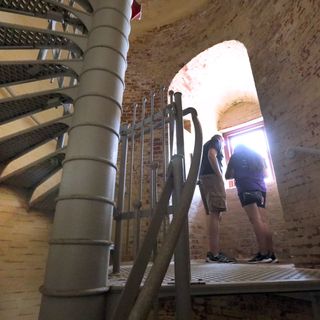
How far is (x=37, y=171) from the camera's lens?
2201 millimetres

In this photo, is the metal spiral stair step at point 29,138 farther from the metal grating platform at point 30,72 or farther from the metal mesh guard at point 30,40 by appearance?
the metal mesh guard at point 30,40

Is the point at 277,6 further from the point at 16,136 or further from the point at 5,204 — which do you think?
the point at 5,204

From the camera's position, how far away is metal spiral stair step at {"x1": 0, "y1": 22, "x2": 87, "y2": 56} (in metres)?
1.72

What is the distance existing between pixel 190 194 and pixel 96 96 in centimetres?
80

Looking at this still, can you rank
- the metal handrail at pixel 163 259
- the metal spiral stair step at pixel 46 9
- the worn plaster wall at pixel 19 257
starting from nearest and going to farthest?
the metal handrail at pixel 163 259 < the metal spiral stair step at pixel 46 9 < the worn plaster wall at pixel 19 257

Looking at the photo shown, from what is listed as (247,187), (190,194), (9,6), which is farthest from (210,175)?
(9,6)

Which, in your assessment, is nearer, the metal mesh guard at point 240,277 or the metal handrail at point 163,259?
the metal handrail at point 163,259

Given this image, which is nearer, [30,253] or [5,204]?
[5,204]

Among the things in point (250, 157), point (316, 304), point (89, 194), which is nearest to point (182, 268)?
point (89, 194)

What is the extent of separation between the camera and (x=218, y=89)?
205 inches

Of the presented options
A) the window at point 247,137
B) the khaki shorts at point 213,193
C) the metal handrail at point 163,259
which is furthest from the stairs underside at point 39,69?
the window at point 247,137

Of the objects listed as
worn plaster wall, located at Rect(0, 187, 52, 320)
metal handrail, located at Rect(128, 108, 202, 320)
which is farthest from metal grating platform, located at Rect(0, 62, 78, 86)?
worn plaster wall, located at Rect(0, 187, 52, 320)

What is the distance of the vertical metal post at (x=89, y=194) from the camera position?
1.07 metres

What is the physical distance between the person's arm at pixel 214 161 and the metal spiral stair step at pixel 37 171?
163cm
